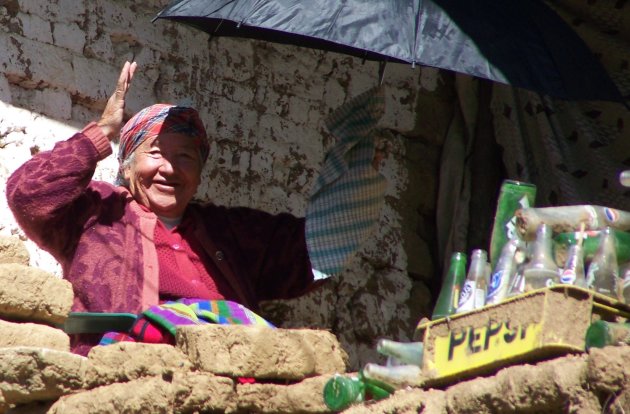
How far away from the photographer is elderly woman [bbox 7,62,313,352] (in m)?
4.44

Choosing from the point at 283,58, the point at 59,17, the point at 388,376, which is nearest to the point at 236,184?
the point at 283,58

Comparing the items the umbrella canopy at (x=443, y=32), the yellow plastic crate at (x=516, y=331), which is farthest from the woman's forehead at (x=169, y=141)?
the yellow plastic crate at (x=516, y=331)

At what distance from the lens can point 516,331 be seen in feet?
10.00

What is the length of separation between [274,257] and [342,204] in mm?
375

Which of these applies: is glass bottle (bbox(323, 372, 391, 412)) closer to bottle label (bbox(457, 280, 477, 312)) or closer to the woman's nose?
bottle label (bbox(457, 280, 477, 312))

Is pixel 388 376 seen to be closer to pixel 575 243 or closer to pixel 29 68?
pixel 575 243

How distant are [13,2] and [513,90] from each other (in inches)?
82.8

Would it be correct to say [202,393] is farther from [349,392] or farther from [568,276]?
[568,276]

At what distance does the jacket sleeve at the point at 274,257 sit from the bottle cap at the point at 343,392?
4.97ft

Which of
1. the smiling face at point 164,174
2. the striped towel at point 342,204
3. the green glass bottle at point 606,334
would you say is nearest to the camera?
the green glass bottle at point 606,334

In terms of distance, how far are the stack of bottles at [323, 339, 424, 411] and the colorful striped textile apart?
662 mm

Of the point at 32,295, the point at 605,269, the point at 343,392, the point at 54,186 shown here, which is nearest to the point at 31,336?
the point at 32,295

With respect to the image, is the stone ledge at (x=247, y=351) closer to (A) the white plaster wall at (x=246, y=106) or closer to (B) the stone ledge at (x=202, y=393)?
(B) the stone ledge at (x=202, y=393)

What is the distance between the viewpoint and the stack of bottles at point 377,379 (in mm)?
3346
